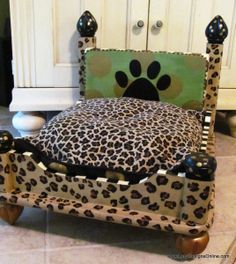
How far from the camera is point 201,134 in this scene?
107 centimetres

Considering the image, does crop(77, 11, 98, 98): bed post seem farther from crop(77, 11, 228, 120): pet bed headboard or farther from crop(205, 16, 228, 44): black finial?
crop(205, 16, 228, 44): black finial

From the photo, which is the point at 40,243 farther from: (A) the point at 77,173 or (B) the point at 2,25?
(B) the point at 2,25

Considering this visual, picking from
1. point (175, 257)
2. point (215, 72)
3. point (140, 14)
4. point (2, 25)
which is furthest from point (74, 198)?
point (2, 25)

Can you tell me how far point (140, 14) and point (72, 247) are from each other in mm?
834

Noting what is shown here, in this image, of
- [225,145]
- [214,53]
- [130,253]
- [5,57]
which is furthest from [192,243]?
[5,57]

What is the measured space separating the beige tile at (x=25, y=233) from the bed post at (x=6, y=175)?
0.03 metres

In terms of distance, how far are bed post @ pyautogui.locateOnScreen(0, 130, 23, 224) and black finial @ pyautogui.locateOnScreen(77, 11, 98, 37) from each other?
53 centimetres

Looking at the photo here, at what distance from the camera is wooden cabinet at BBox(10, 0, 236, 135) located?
1.33m

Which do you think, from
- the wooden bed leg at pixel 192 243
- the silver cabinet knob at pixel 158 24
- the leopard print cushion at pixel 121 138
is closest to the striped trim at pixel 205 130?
the leopard print cushion at pixel 121 138

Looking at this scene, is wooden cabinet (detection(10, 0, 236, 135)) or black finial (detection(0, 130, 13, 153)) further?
wooden cabinet (detection(10, 0, 236, 135))

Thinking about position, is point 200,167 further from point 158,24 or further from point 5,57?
point 5,57

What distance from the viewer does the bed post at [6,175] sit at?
89cm

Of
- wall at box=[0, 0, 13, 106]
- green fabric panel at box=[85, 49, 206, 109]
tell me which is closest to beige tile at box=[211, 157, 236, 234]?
green fabric panel at box=[85, 49, 206, 109]

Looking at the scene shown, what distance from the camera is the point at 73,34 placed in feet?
4.47
